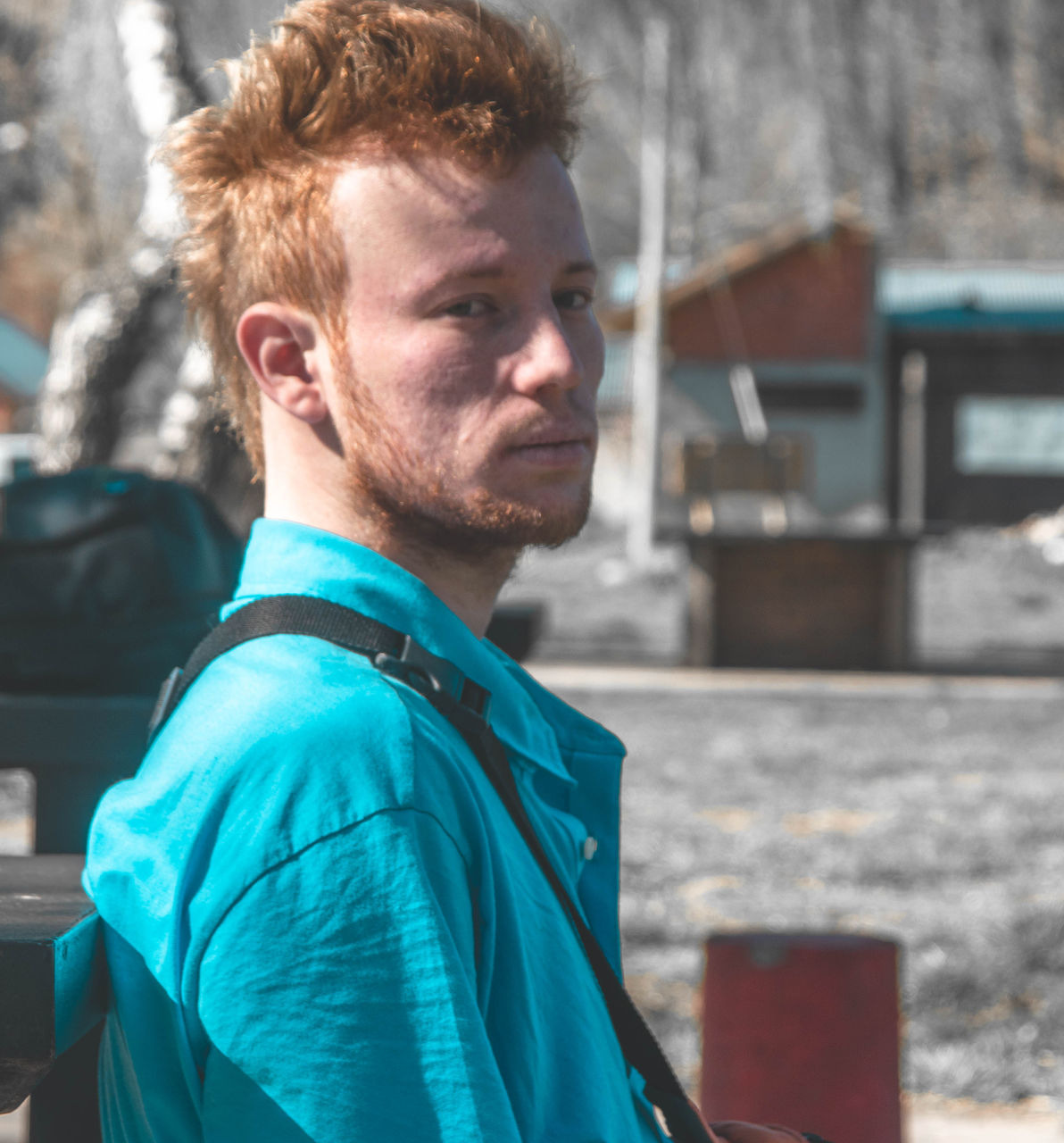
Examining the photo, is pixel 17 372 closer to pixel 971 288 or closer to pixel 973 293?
pixel 971 288

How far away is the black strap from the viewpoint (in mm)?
1090

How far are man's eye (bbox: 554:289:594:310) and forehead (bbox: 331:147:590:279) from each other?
53 mm

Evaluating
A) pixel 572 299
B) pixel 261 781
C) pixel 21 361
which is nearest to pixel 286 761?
pixel 261 781

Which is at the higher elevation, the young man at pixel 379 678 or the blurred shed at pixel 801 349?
the blurred shed at pixel 801 349

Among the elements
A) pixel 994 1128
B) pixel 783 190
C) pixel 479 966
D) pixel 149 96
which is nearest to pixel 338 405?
pixel 479 966

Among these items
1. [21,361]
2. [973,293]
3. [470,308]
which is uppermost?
[21,361]

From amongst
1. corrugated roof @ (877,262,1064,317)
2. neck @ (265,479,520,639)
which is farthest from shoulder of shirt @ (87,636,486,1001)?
corrugated roof @ (877,262,1064,317)

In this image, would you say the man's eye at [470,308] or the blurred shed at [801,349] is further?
the blurred shed at [801,349]

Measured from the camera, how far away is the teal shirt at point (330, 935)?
0.92 metres

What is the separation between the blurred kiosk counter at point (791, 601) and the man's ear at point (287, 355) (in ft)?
32.6

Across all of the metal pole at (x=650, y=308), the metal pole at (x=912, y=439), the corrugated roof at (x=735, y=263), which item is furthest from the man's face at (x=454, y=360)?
the metal pole at (x=912, y=439)

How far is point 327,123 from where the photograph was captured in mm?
1215

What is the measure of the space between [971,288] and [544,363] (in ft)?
79.0

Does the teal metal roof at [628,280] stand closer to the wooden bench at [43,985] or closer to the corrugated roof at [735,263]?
the corrugated roof at [735,263]
